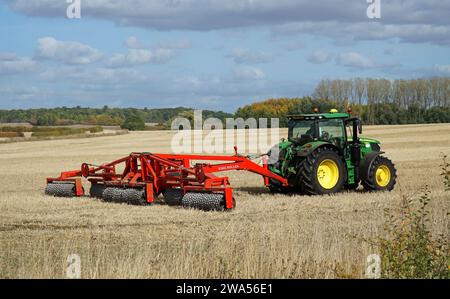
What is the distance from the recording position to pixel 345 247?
7.90 metres

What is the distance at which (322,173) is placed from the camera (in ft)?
47.4

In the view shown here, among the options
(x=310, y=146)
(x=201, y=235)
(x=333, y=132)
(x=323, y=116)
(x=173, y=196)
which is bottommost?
(x=201, y=235)

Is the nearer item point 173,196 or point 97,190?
point 173,196

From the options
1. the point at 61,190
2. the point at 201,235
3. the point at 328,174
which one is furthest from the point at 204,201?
the point at 61,190

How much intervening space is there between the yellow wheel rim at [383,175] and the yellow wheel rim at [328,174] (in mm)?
1190

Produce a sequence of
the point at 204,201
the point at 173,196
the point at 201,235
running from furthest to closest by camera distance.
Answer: the point at 173,196
the point at 204,201
the point at 201,235

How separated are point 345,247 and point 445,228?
1.92 meters

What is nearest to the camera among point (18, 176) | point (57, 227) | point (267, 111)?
point (57, 227)

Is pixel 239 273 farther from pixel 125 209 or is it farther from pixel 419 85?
pixel 419 85

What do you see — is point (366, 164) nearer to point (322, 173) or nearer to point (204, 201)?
point (322, 173)

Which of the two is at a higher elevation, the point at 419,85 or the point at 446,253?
the point at 419,85

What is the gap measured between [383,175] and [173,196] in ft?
16.2

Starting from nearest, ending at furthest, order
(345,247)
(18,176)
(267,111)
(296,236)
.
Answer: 1. (345,247)
2. (296,236)
3. (18,176)
4. (267,111)

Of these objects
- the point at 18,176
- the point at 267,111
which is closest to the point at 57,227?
the point at 18,176
